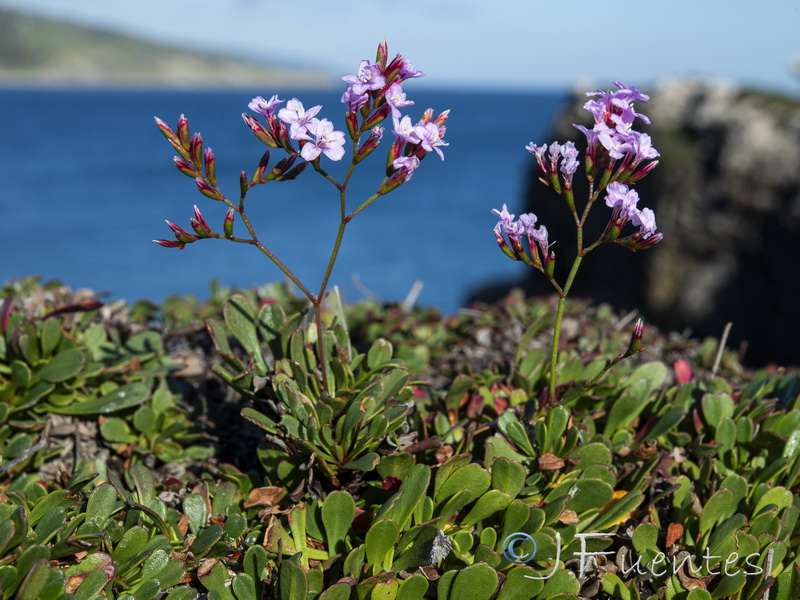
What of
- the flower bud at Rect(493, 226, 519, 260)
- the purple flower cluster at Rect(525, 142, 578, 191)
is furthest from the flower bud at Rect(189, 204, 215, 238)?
the purple flower cluster at Rect(525, 142, 578, 191)

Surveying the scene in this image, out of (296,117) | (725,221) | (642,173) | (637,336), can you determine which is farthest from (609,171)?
(725,221)

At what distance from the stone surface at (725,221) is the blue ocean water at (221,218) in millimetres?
6598

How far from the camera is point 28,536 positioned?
6.94ft

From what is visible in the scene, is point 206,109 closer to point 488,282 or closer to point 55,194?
point 55,194

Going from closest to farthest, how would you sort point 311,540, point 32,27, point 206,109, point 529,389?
point 311,540 < point 529,389 < point 206,109 < point 32,27

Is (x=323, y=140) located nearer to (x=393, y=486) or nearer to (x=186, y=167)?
(x=186, y=167)

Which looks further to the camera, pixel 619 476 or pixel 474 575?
pixel 619 476

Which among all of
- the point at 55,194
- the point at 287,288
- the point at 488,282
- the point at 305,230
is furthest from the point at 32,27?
the point at 287,288

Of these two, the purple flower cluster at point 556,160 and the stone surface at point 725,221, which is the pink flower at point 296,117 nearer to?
the purple flower cluster at point 556,160

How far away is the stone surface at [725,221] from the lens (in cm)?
1677

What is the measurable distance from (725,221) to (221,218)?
86.2ft

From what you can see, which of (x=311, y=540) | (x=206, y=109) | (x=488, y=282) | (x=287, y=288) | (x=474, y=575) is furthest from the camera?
(x=206, y=109)

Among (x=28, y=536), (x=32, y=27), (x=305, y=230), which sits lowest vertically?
(x=305, y=230)

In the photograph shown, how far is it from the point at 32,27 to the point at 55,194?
174 metres
